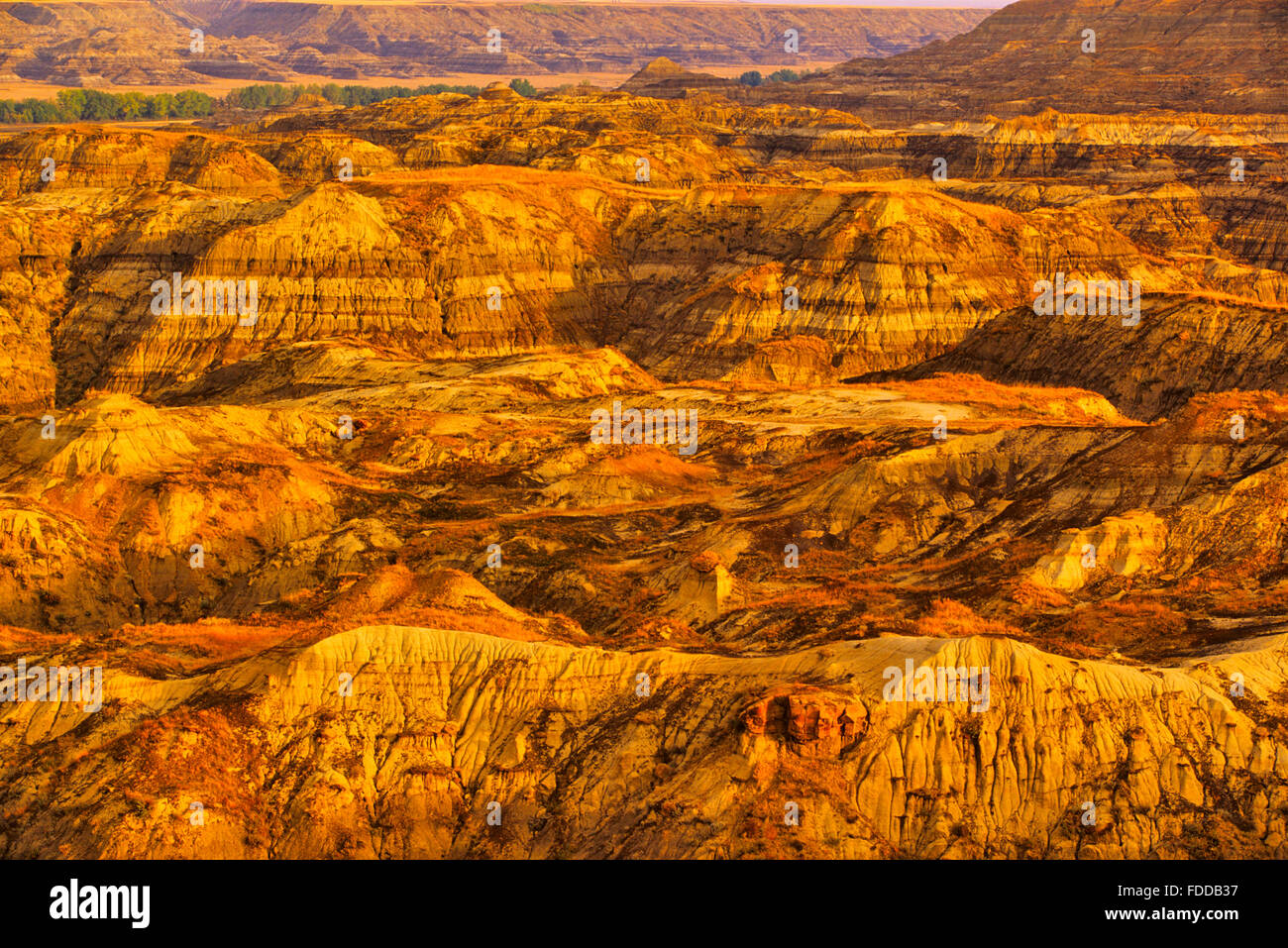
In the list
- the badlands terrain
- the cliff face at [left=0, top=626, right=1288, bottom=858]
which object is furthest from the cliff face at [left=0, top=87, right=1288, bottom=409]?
the cliff face at [left=0, top=626, right=1288, bottom=858]

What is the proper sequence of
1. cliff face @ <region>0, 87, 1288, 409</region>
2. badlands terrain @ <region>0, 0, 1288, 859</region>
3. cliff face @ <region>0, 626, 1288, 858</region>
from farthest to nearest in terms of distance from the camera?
cliff face @ <region>0, 87, 1288, 409</region>
badlands terrain @ <region>0, 0, 1288, 859</region>
cliff face @ <region>0, 626, 1288, 858</region>

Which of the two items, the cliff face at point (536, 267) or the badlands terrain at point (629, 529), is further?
the cliff face at point (536, 267)

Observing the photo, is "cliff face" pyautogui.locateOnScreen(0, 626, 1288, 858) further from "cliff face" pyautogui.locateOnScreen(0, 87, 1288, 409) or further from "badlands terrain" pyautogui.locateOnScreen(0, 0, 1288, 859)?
"cliff face" pyautogui.locateOnScreen(0, 87, 1288, 409)

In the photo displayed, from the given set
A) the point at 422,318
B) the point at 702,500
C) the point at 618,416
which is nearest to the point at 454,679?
the point at 702,500

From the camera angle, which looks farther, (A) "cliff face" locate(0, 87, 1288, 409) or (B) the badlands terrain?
(A) "cliff face" locate(0, 87, 1288, 409)

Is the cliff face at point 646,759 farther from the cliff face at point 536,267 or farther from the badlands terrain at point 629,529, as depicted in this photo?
the cliff face at point 536,267

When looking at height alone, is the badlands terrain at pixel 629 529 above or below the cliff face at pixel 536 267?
below

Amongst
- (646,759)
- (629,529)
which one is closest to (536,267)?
(629,529)

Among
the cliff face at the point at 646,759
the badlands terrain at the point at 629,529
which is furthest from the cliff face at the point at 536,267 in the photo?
the cliff face at the point at 646,759

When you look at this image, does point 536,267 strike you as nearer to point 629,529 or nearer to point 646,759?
point 629,529
